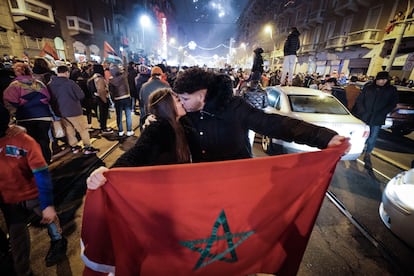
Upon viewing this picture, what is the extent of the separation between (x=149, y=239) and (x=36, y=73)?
5.55 m

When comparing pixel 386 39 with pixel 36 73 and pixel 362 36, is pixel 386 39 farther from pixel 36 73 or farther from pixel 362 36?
pixel 36 73

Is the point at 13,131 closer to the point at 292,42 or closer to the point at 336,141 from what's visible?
the point at 336,141

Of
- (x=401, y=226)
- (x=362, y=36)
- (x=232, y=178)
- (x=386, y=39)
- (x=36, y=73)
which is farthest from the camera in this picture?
(x=362, y=36)

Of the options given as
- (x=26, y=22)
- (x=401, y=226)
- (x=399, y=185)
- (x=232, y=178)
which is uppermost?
(x=26, y=22)

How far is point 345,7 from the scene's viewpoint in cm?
2436

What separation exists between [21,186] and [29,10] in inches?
823

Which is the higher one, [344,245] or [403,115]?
[403,115]

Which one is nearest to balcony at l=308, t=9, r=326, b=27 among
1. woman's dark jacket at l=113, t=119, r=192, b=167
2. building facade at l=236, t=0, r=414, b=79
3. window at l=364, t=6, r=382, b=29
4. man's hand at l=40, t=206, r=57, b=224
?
building facade at l=236, t=0, r=414, b=79

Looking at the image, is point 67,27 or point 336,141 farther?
point 67,27

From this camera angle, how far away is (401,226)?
2.90 metres

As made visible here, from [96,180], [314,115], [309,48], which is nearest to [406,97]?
[314,115]

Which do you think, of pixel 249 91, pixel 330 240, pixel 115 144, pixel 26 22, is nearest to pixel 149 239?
pixel 330 240

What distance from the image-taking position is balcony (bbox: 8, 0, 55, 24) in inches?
602

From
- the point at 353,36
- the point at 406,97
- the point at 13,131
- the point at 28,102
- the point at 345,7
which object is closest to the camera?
the point at 13,131
